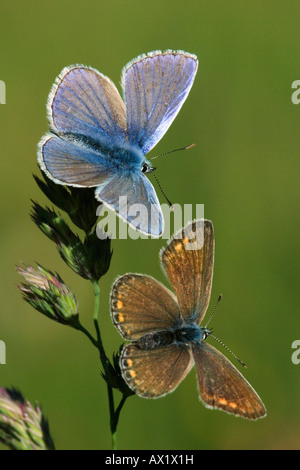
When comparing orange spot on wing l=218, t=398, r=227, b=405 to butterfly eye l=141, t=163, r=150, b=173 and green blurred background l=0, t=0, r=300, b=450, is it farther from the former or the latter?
green blurred background l=0, t=0, r=300, b=450

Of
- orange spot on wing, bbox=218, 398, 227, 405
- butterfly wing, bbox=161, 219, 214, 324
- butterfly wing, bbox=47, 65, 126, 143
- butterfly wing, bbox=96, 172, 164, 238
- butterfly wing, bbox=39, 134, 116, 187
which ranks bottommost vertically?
orange spot on wing, bbox=218, 398, 227, 405

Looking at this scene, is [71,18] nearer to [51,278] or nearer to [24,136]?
[24,136]

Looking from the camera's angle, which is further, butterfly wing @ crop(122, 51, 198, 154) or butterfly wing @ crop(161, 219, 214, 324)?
butterfly wing @ crop(122, 51, 198, 154)
